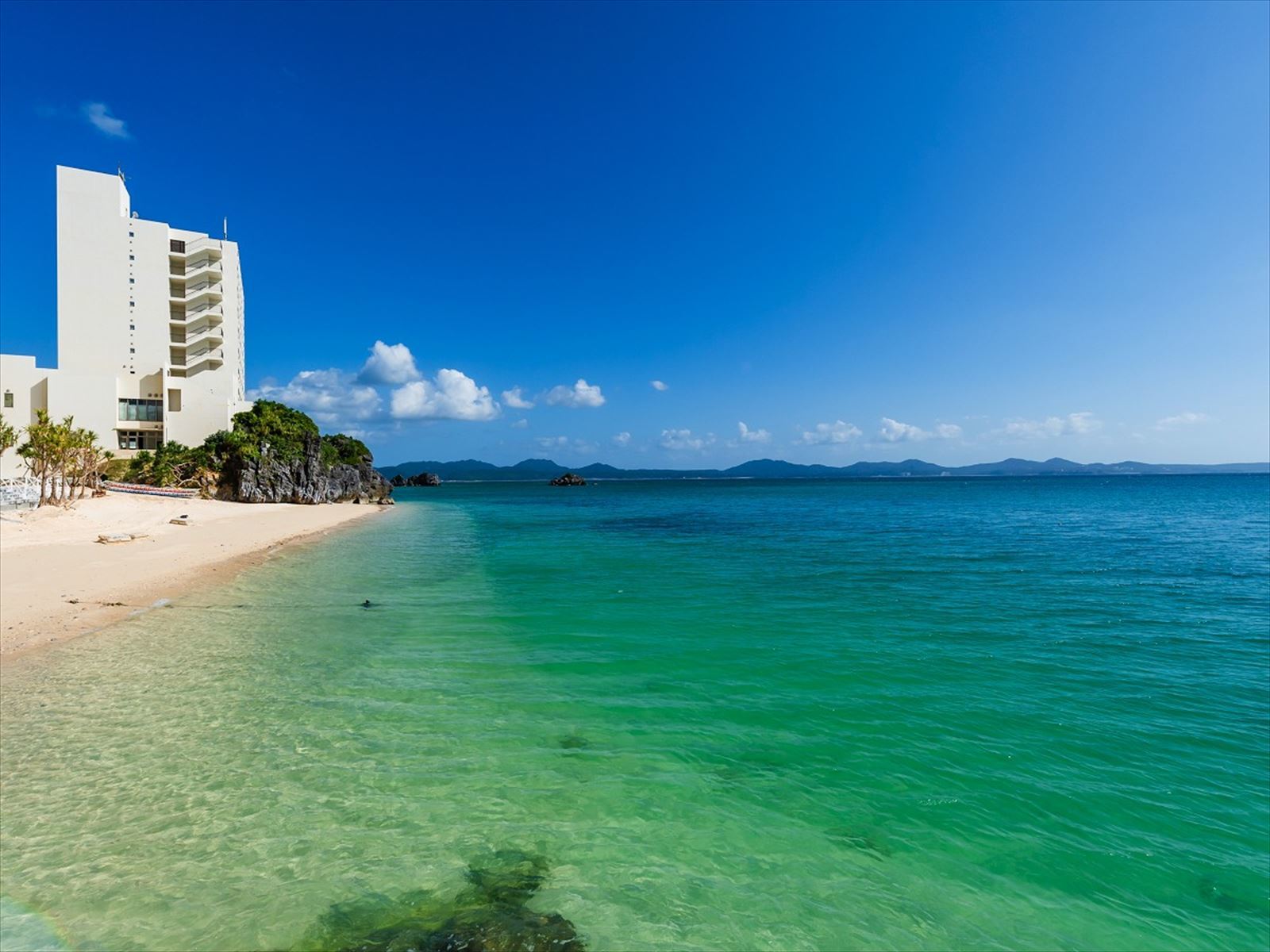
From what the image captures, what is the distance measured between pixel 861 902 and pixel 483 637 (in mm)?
9301

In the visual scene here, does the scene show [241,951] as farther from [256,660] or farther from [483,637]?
[483,637]

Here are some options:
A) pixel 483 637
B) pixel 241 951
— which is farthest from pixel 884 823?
pixel 483 637

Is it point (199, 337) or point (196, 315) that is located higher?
point (196, 315)

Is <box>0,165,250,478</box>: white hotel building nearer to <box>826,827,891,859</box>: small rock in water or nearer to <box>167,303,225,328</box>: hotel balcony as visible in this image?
<box>167,303,225,328</box>: hotel balcony

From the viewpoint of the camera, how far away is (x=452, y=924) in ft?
14.4

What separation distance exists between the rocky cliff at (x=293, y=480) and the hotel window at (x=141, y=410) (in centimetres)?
971

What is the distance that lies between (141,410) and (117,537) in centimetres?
4476

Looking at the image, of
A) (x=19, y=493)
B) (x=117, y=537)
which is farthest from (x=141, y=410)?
(x=117, y=537)

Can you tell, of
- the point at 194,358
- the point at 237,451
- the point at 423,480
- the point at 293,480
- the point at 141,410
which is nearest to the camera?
the point at 237,451

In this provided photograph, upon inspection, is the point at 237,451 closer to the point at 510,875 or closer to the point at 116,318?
the point at 116,318

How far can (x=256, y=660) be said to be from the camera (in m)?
10.8

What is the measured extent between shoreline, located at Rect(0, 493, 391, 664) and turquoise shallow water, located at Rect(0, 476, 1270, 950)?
1.37m

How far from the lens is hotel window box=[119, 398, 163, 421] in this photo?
57.3 metres

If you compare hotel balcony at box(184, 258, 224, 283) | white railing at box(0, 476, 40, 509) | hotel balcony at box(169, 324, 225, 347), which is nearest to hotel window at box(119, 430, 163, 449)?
hotel balcony at box(169, 324, 225, 347)
